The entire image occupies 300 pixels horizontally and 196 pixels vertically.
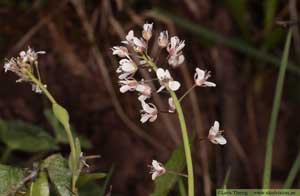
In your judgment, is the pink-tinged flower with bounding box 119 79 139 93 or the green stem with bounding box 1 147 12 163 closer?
the pink-tinged flower with bounding box 119 79 139 93

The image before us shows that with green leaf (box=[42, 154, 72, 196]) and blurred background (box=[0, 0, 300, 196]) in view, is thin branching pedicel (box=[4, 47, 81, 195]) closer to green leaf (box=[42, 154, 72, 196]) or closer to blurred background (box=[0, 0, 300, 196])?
green leaf (box=[42, 154, 72, 196])

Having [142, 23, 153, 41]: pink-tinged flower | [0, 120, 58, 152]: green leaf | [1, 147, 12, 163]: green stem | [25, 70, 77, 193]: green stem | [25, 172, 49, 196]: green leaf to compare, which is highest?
[142, 23, 153, 41]: pink-tinged flower

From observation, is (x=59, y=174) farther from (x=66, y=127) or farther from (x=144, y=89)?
(x=144, y=89)

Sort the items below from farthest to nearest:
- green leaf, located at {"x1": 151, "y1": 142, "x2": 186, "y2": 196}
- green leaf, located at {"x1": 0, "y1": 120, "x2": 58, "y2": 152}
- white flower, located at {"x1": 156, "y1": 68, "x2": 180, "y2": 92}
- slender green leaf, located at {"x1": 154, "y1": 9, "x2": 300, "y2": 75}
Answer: slender green leaf, located at {"x1": 154, "y1": 9, "x2": 300, "y2": 75} → green leaf, located at {"x1": 0, "y1": 120, "x2": 58, "y2": 152} → green leaf, located at {"x1": 151, "y1": 142, "x2": 186, "y2": 196} → white flower, located at {"x1": 156, "y1": 68, "x2": 180, "y2": 92}

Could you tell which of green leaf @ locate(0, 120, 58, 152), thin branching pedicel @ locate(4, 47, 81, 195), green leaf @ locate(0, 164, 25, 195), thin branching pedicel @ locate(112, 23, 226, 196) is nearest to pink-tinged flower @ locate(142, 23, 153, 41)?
thin branching pedicel @ locate(112, 23, 226, 196)

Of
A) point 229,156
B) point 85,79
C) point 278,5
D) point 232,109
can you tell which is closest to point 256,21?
point 278,5

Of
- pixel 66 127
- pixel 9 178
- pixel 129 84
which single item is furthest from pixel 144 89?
pixel 9 178
